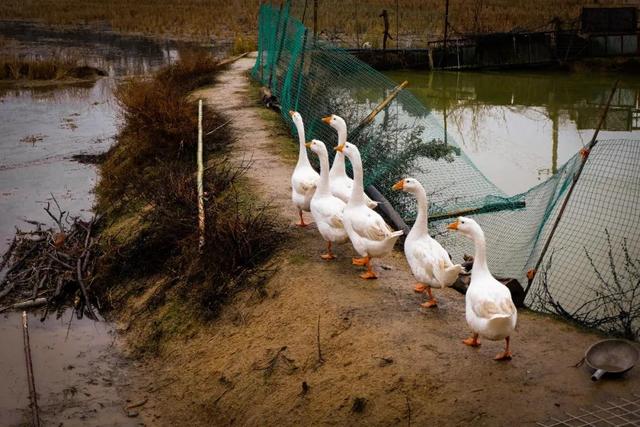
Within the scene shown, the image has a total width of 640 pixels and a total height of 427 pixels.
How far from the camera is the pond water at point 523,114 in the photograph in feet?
46.7

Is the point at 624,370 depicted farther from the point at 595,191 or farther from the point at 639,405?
the point at 595,191

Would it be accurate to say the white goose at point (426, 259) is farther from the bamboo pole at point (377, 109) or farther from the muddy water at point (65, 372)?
the bamboo pole at point (377, 109)

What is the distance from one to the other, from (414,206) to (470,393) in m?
4.25

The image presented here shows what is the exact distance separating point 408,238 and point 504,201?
2583 mm

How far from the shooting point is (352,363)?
236 inches

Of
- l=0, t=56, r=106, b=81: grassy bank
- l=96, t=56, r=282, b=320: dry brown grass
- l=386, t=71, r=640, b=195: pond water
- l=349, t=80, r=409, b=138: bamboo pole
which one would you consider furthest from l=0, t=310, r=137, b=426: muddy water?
l=0, t=56, r=106, b=81: grassy bank

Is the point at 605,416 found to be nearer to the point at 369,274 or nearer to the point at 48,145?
the point at 369,274

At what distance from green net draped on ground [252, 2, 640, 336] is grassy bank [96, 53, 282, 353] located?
1.87m

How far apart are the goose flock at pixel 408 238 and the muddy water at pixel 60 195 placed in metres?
2.68

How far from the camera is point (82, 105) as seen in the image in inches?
844

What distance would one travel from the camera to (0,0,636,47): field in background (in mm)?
30766

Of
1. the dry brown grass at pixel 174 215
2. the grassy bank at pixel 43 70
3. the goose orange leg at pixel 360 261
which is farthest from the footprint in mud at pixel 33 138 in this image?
the goose orange leg at pixel 360 261

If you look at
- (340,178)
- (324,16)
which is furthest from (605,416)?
(324,16)

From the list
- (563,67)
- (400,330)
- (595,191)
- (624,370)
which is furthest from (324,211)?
(563,67)
